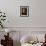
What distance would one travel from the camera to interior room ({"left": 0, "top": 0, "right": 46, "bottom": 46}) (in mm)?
3660

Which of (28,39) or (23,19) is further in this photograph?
(23,19)

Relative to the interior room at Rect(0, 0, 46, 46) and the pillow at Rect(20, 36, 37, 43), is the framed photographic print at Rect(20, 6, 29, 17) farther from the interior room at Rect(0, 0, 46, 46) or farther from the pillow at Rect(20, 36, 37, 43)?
the pillow at Rect(20, 36, 37, 43)

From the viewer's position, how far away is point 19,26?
3697 millimetres

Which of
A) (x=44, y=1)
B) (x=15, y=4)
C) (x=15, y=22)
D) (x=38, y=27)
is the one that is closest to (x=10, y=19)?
(x=15, y=22)

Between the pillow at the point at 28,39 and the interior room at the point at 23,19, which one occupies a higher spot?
the interior room at the point at 23,19

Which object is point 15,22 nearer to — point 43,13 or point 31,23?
point 31,23

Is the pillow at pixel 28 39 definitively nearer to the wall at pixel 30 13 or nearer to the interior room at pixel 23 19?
the interior room at pixel 23 19

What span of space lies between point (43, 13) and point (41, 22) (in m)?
0.26

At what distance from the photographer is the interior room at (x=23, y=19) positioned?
3660mm

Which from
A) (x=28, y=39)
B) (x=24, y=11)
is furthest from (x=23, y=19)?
(x=28, y=39)

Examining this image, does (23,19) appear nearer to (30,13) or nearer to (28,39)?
(30,13)

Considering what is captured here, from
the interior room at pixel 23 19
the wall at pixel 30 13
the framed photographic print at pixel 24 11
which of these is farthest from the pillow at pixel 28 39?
the framed photographic print at pixel 24 11

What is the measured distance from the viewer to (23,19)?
3.70m

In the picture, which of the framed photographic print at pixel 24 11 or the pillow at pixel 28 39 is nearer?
the pillow at pixel 28 39
